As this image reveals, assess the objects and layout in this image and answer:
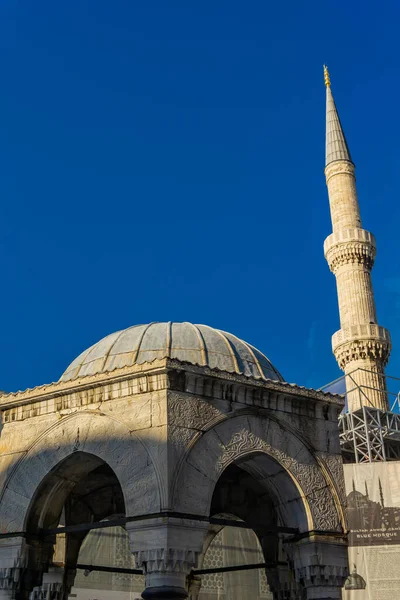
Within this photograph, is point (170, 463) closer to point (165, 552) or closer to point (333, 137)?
point (165, 552)

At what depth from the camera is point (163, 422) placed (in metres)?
7.36

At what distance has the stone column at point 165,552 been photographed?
Result: 22.5 feet

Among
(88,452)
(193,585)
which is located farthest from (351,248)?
(88,452)

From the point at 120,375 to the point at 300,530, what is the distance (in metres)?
2.70

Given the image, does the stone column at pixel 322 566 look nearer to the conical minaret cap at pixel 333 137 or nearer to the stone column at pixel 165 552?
the stone column at pixel 165 552

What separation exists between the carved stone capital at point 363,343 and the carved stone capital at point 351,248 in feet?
11.8

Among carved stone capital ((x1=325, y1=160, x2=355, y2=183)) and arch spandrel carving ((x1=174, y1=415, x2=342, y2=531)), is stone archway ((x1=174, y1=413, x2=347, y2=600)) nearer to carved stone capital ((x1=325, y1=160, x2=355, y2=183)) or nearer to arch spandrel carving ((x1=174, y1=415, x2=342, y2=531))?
arch spandrel carving ((x1=174, y1=415, x2=342, y2=531))

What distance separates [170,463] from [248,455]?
1.09 meters

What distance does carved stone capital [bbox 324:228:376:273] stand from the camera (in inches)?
1419

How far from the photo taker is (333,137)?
42.3 meters

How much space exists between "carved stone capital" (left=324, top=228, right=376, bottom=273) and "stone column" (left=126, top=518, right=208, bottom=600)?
30.2 metres

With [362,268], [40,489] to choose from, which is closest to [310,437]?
[40,489]

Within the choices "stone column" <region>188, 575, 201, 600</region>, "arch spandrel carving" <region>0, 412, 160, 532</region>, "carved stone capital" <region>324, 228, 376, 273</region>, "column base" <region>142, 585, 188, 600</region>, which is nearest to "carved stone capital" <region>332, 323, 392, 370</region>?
"carved stone capital" <region>324, 228, 376, 273</region>

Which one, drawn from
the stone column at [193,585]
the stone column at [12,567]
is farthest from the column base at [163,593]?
the stone column at [193,585]
